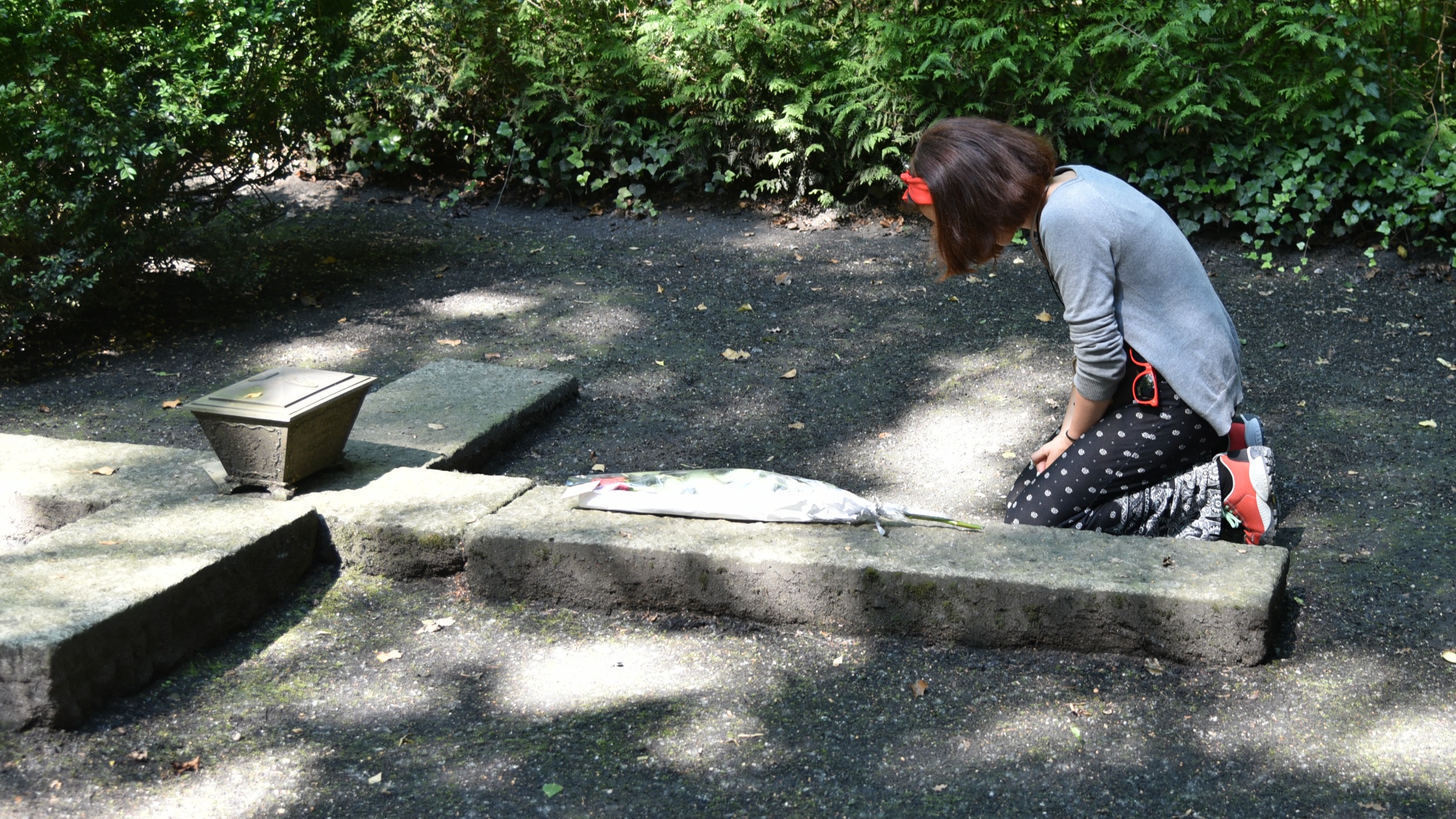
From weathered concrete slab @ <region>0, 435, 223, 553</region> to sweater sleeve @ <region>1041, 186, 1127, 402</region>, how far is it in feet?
8.41

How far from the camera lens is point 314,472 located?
3537mm

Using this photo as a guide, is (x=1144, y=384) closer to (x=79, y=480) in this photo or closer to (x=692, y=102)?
(x=79, y=480)

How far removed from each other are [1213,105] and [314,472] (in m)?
5.21

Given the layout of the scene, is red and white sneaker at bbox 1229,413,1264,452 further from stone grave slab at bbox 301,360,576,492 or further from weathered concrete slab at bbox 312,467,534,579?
stone grave slab at bbox 301,360,576,492

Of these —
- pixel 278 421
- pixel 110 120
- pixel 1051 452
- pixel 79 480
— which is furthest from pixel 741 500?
pixel 110 120

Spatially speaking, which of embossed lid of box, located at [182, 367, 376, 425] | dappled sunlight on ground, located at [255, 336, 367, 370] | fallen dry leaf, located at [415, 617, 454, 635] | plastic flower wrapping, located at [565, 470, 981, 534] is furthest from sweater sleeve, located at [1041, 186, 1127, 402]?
Answer: dappled sunlight on ground, located at [255, 336, 367, 370]

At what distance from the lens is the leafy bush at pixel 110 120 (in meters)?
4.85

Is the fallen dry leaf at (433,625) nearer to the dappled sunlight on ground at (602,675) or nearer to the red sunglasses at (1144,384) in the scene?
the dappled sunlight on ground at (602,675)

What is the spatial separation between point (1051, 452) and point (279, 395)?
7.70ft

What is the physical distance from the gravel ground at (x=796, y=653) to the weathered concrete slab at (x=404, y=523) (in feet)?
0.25

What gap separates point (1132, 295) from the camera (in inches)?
125

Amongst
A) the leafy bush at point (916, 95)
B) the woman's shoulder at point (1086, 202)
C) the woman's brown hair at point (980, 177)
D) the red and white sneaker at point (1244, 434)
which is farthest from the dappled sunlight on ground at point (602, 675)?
the leafy bush at point (916, 95)

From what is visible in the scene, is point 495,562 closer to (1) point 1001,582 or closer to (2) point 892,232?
(1) point 1001,582

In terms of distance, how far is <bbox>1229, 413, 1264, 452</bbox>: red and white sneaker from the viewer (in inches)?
131
